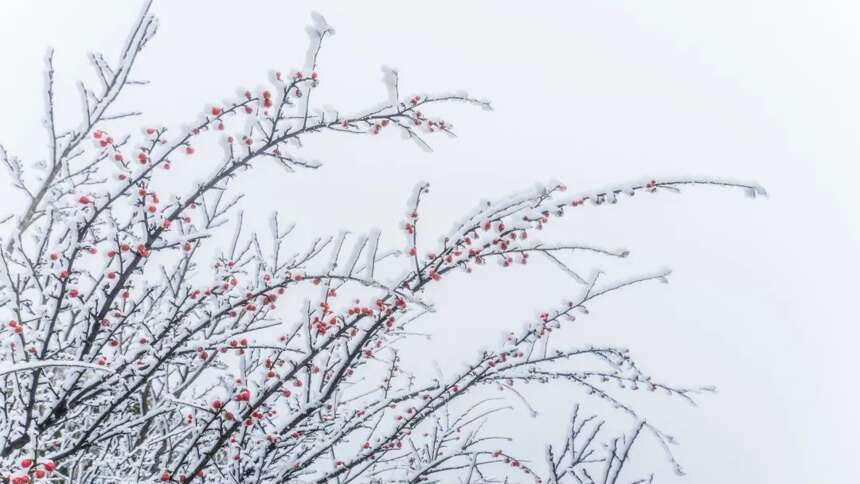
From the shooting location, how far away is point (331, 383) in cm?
336

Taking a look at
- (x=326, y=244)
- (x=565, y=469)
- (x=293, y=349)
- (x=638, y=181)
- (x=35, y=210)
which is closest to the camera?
(x=293, y=349)

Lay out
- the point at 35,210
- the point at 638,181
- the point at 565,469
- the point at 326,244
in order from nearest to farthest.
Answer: the point at 638,181
the point at 565,469
the point at 35,210
the point at 326,244

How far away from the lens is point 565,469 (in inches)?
141

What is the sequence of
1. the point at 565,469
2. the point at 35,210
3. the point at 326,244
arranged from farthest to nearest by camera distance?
1. the point at 326,244
2. the point at 35,210
3. the point at 565,469

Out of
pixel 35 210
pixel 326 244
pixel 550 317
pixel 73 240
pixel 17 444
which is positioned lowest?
pixel 17 444

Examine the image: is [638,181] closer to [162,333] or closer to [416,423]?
[416,423]

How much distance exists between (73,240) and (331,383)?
1607 mm

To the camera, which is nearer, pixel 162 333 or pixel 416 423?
pixel 162 333

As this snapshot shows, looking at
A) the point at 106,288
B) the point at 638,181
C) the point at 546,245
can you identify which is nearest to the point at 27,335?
the point at 106,288

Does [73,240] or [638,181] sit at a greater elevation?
[638,181]

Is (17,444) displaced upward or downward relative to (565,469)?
downward

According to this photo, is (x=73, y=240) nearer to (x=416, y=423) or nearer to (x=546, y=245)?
(x=416, y=423)

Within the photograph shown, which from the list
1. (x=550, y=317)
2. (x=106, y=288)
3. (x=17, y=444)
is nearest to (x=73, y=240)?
(x=106, y=288)

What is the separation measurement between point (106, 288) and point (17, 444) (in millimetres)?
926
